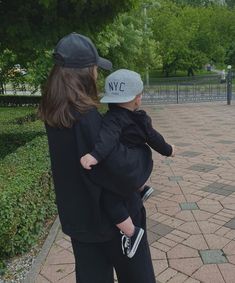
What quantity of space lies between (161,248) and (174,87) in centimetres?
1830

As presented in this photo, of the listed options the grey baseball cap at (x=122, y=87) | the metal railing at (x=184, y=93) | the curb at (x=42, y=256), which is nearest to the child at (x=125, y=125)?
the grey baseball cap at (x=122, y=87)

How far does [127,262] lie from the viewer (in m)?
1.82

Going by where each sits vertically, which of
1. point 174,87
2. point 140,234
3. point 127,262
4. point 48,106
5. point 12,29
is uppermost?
point 12,29

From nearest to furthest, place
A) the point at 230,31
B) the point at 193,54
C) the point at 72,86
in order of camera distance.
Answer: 1. the point at 72,86
2. the point at 193,54
3. the point at 230,31

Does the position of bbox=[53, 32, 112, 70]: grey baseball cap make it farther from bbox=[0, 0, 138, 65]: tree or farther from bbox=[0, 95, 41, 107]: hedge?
bbox=[0, 95, 41, 107]: hedge

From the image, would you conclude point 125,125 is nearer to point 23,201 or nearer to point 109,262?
point 109,262

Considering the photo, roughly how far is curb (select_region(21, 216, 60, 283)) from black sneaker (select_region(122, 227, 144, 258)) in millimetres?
1681

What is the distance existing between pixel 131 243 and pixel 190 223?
246 cm

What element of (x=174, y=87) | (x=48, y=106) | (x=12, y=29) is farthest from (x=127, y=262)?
(x=174, y=87)

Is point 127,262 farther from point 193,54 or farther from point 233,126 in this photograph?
point 193,54

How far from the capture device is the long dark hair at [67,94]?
1.60m

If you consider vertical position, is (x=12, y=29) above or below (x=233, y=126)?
above

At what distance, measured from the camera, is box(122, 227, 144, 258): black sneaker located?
5.75 feet

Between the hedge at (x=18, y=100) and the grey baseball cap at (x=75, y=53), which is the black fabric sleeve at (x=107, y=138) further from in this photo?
the hedge at (x=18, y=100)
